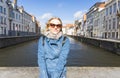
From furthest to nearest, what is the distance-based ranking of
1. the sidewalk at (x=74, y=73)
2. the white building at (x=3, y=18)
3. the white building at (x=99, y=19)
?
the white building at (x=99, y=19)
the white building at (x=3, y=18)
the sidewalk at (x=74, y=73)

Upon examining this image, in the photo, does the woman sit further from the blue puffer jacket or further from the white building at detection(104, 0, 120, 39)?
the white building at detection(104, 0, 120, 39)

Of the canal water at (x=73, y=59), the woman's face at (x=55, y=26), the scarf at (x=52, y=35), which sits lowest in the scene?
the canal water at (x=73, y=59)

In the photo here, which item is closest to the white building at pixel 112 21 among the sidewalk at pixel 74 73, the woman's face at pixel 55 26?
the sidewalk at pixel 74 73

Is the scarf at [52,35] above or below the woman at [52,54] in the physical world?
above

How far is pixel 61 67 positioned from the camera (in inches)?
105

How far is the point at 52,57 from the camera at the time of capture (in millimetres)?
2666

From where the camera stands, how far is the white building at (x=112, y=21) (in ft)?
142

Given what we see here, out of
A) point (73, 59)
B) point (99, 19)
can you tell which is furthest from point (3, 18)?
point (73, 59)

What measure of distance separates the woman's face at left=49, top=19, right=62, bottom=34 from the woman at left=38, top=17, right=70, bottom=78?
0.16 ft

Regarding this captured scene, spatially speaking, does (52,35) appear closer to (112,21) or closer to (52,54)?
(52,54)

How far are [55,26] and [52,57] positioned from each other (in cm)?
43

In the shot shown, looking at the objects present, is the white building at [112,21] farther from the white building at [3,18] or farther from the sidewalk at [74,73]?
the sidewalk at [74,73]

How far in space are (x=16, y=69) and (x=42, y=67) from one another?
10.4 ft

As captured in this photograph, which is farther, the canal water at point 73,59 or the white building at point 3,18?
the white building at point 3,18
